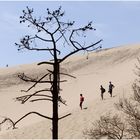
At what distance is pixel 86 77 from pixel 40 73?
6.75 meters

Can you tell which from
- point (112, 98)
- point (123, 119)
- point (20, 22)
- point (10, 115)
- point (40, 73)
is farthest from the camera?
point (40, 73)

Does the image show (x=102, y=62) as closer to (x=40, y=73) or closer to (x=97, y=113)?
(x=40, y=73)

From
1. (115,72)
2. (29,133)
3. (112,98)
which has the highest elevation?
(115,72)

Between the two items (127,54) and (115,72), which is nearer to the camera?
(115,72)

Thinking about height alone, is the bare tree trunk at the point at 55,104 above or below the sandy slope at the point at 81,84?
below

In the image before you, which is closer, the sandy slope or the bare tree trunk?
the bare tree trunk

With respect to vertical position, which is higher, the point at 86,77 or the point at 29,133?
the point at 86,77

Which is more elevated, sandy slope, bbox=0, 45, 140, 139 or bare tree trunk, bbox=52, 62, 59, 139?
sandy slope, bbox=0, 45, 140, 139

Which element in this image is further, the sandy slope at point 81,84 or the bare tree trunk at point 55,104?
the sandy slope at point 81,84

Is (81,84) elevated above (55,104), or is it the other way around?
(81,84)

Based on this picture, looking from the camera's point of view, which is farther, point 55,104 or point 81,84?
point 81,84

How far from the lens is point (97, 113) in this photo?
34594mm

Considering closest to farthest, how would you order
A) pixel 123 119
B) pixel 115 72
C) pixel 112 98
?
pixel 123 119
pixel 112 98
pixel 115 72

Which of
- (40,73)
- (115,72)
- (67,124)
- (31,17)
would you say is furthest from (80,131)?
(40,73)
